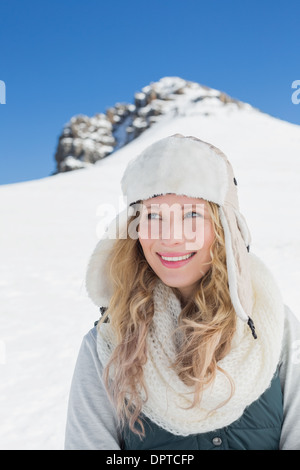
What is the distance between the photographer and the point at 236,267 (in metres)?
1.48

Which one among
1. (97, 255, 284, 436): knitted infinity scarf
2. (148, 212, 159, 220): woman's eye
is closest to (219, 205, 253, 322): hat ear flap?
(97, 255, 284, 436): knitted infinity scarf

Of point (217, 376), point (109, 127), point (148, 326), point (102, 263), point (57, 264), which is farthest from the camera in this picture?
point (109, 127)

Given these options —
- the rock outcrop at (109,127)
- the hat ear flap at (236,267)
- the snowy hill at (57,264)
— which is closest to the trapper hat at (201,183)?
the hat ear flap at (236,267)

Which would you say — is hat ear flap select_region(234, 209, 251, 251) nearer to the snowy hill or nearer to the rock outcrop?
the snowy hill

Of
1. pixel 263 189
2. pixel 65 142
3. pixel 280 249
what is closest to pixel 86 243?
pixel 280 249

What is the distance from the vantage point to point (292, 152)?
2173cm

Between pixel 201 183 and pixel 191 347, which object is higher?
pixel 201 183

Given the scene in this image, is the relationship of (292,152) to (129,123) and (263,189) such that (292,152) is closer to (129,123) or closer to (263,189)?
(263,189)

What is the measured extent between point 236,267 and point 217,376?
15.6 inches

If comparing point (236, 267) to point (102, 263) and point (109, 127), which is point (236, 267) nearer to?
point (102, 263)

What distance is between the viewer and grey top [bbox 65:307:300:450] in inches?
57.4

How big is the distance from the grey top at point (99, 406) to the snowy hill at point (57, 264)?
1.81 meters

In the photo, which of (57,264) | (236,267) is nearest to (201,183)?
(236,267)

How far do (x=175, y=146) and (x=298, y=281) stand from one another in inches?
230
